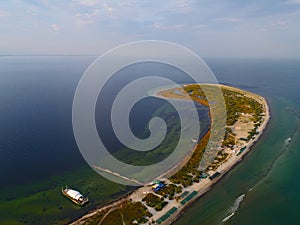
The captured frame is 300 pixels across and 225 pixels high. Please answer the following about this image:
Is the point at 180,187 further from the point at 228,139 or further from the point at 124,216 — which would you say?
the point at 228,139

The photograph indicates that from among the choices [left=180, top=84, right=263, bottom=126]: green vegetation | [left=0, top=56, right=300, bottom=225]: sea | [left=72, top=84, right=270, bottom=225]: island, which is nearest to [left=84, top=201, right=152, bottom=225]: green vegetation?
[left=72, top=84, right=270, bottom=225]: island

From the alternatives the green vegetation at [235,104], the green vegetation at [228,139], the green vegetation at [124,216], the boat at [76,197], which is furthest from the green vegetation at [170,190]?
the green vegetation at [235,104]

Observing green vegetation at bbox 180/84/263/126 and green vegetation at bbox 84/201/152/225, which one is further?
green vegetation at bbox 180/84/263/126

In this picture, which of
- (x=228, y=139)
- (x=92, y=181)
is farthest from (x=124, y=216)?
(x=228, y=139)

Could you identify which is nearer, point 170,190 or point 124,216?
point 124,216

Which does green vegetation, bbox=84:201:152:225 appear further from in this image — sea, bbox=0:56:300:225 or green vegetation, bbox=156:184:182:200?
green vegetation, bbox=156:184:182:200

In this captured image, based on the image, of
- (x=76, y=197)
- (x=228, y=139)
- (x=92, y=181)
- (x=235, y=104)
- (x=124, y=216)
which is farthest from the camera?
(x=235, y=104)

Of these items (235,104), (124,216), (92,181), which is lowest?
(124,216)

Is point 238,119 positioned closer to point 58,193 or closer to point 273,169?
point 273,169

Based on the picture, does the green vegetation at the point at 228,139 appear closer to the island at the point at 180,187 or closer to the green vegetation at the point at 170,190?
the island at the point at 180,187

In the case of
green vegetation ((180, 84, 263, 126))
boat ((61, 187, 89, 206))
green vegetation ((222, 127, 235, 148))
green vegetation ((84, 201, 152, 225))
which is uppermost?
green vegetation ((180, 84, 263, 126))
